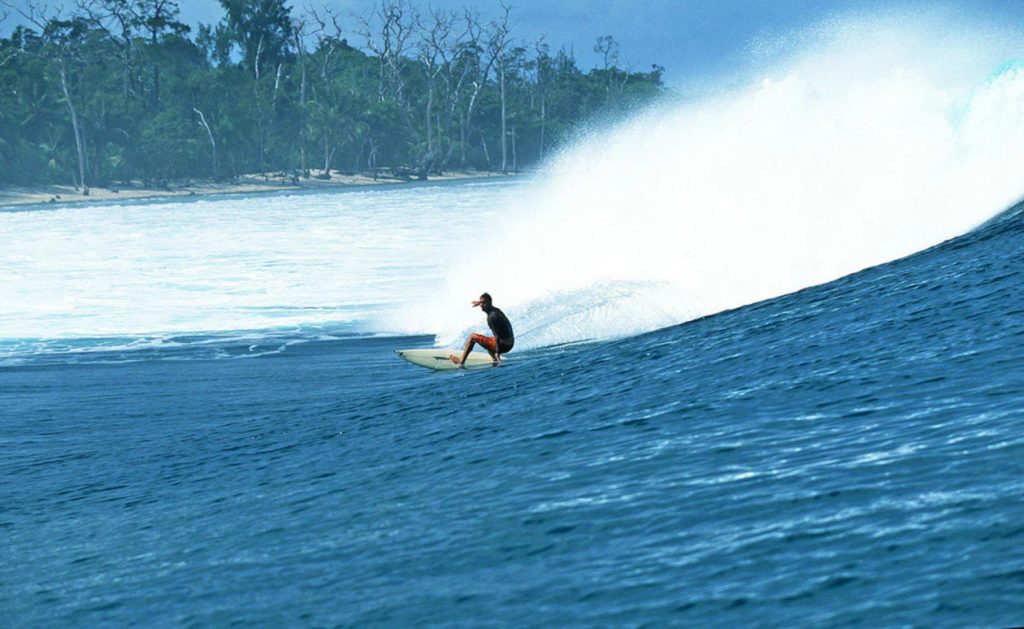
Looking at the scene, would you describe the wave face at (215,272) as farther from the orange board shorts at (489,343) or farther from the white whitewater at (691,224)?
the orange board shorts at (489,343)

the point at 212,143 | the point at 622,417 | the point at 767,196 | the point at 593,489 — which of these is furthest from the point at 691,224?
the point at 212,143

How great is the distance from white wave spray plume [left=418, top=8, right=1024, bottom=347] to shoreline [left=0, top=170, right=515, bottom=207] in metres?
89.0

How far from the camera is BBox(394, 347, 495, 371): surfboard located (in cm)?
2089

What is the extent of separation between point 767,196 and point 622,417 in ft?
58.7

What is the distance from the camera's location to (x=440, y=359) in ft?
70.4

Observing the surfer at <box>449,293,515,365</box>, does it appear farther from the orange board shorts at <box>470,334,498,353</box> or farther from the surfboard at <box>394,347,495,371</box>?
the surfboard at <box>394,347,495,371</box>

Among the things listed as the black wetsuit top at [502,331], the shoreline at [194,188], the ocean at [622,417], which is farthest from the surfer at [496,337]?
the shoreline at [194,188]

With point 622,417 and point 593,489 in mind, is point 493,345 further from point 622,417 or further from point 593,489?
point 593,489

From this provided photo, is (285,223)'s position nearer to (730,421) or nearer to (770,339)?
(770,339)

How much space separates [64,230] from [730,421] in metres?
64.5

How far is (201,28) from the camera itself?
164m

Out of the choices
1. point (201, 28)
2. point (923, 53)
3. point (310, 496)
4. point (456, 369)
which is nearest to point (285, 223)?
point (923, 53)

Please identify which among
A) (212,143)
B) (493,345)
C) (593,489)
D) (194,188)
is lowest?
(593,489)

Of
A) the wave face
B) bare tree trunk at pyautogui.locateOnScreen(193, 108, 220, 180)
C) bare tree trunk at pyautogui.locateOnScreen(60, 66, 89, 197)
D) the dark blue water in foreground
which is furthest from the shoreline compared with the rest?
the dark blue water in foreground
